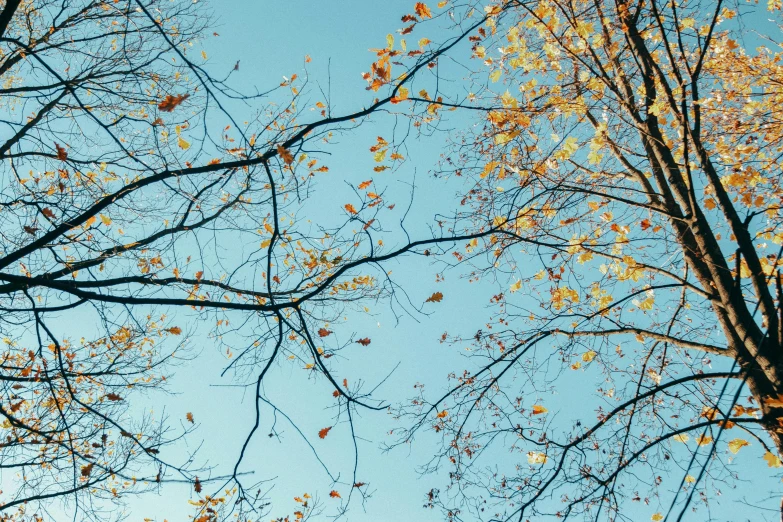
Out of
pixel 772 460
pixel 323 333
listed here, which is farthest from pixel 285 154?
pixel 772 460

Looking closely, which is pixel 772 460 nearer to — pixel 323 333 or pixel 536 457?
pixel 536 457

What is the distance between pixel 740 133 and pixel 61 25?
742 cm

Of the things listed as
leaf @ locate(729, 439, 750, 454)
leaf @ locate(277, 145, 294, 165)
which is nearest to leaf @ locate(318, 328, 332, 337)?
leaf @ locate(277, 145, 294, 165)

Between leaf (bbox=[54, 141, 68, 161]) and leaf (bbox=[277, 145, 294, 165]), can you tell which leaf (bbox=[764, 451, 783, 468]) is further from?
leaf (bbox=[54, 141, 68, 161])

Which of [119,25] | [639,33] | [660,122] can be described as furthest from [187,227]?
[660,122]

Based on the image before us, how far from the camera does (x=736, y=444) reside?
3734 mm

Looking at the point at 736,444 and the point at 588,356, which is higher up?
the point at 588,356

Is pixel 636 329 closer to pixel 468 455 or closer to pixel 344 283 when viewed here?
pixel 468 455

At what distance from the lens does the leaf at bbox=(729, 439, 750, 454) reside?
12.2 feet

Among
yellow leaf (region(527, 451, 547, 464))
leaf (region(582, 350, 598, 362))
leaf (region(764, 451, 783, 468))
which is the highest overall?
leaf (region(582, 350, 598, 362))

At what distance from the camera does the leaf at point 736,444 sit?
372cm

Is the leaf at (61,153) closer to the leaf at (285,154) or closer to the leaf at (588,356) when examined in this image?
the leaf at (285,154)

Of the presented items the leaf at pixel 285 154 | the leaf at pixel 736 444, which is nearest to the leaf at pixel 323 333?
the leaf at pixel 285 154

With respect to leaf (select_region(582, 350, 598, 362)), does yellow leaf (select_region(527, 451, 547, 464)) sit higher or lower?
lower
